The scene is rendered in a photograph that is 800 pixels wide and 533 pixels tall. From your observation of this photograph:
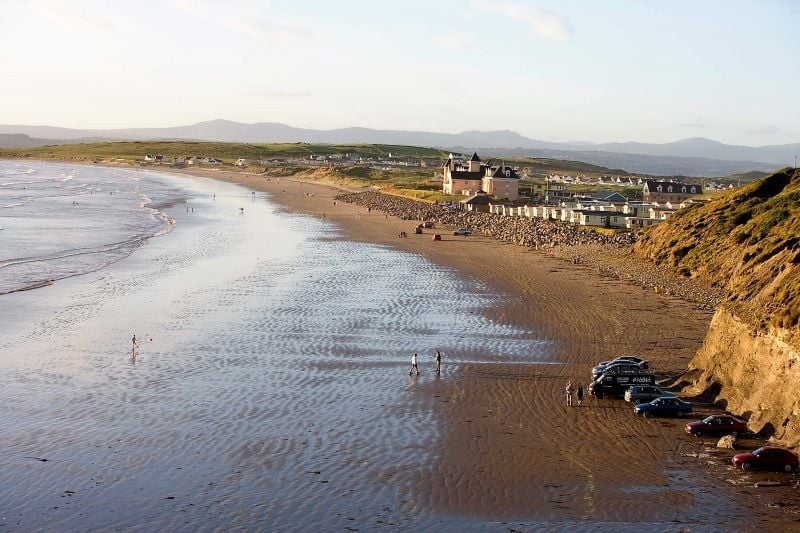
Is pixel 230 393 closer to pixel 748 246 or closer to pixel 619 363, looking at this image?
pixel 619 363

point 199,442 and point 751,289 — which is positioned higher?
point 751,289

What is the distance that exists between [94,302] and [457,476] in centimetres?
2726

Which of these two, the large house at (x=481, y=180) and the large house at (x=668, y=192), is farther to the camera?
the large house at (x=668, y=192)

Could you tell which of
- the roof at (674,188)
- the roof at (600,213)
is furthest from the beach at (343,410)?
the roof at (674,188)

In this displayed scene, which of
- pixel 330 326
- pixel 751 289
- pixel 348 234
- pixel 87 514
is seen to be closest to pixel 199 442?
pixel 87 514

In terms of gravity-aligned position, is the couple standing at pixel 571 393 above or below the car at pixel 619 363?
below

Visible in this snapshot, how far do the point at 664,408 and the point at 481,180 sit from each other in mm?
98481

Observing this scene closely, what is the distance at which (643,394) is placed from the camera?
26.7 m

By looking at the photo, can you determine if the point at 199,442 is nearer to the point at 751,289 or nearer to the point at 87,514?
the point at 87,514

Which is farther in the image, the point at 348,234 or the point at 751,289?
the point at 348,234

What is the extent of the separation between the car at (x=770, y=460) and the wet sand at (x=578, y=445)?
0.65 m

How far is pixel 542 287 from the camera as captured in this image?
159 feet

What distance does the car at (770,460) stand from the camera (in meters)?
21.0

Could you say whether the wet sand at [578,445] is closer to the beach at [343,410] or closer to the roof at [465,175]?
the beach at [343,410]
